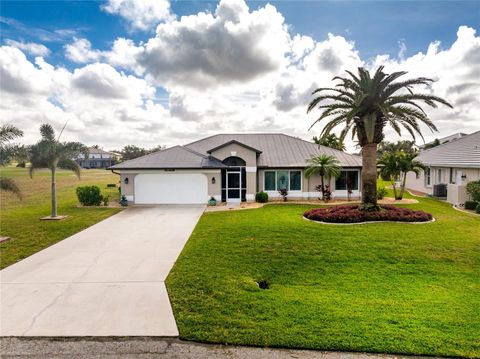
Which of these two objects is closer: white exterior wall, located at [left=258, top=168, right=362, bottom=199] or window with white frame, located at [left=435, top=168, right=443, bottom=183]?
white exterior wall, located at [left=258, top=168, right=362, bottom=199]

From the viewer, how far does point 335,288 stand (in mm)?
7773

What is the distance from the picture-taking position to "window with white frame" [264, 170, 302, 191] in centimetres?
2323

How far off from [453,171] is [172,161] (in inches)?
897

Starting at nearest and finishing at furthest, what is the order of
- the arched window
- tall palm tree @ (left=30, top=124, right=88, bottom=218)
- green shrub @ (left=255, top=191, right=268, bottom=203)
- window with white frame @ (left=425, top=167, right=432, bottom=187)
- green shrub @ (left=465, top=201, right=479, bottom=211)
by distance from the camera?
tall palm tree @ (left=30, top=124, right=88, bottom=218), green shrub @ (left=465, top=201, right=479, bottom=211), green shrub @ (left=255, top=191, right=268, bottom=203), the arched window, window with white frame @ (left=425, top=167, right=432, bottom=187)

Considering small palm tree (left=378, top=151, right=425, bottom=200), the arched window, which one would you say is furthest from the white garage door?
small palm tree (left=378, top=151, right=425, bottom=200)

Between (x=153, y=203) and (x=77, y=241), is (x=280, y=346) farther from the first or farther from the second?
(x=153, y=203)

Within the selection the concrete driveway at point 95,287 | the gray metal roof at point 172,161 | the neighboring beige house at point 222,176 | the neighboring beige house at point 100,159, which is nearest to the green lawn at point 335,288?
the concrete driveway at point 95,287

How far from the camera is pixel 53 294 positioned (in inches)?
293

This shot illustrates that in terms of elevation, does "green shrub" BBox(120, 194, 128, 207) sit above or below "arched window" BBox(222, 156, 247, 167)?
below

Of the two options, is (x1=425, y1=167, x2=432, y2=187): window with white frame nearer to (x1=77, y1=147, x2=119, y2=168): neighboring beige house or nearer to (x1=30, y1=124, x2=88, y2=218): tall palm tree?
(x1=30, y1=124, x2=88, y2=218): tall palm tree

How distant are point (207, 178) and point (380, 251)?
14050mm

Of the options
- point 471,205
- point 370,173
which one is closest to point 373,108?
point 370,173

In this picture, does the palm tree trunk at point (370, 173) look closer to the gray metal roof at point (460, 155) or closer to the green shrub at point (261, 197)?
the green shrub at point (261, 197)

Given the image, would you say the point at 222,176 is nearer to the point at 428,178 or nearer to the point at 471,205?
the point at 471,205
